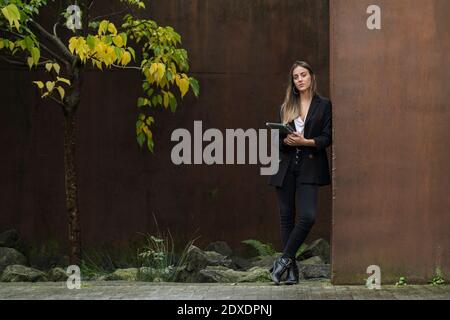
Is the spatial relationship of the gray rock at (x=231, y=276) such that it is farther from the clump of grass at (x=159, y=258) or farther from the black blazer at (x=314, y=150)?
the black blazer at (x=314, y=150)

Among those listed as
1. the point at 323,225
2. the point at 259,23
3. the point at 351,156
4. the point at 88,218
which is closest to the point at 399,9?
the point at 351,156

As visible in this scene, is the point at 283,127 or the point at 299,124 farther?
the point at 299,124

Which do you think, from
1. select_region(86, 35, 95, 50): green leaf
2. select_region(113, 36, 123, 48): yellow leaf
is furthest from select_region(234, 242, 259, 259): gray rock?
select_region(86, 35, 95, 50): green leaf

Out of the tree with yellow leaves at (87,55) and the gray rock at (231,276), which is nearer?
the tree with yellow leaves at (87,55)

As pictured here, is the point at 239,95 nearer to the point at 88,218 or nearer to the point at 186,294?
the point at 88,218

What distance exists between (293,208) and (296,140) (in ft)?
2.13

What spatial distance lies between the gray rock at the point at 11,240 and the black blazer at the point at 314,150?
3483mm

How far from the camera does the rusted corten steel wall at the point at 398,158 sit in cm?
659

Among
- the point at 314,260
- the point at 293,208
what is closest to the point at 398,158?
the point at 293,208

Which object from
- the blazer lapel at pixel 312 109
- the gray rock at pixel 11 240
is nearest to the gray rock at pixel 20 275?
the gray rock at pixel 11 240

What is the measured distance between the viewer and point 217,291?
6246 mm

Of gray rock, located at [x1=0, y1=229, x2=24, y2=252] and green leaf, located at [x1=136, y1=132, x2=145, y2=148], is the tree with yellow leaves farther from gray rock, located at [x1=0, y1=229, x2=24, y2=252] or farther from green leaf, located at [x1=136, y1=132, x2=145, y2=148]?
gray rock, located at [x1=0, y1=229, x2=24, y2=252]

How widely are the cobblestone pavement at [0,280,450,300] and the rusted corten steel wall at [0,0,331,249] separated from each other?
1.93 m

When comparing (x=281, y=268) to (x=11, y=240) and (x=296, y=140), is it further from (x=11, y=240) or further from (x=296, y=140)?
(x=11, y=240)
